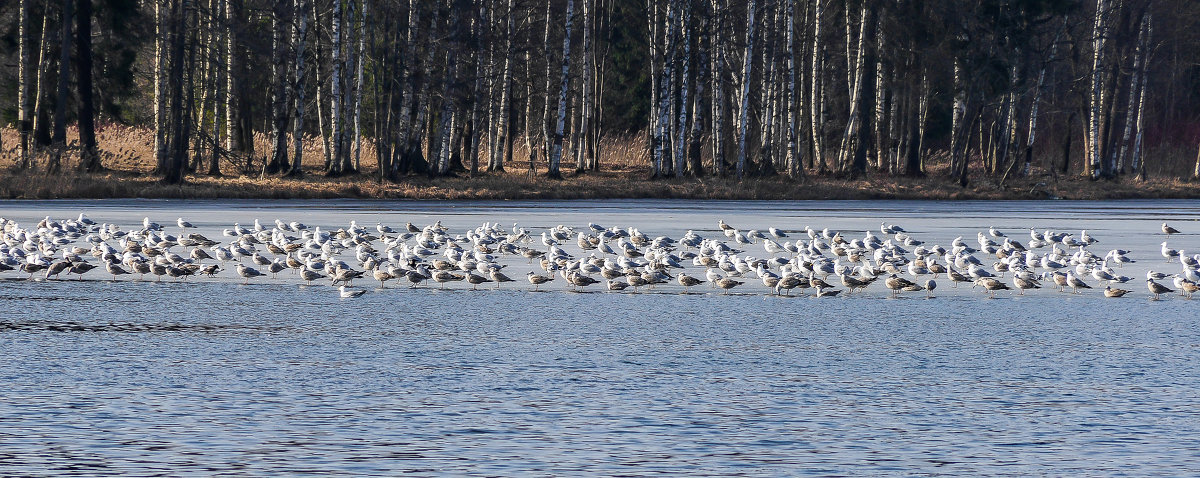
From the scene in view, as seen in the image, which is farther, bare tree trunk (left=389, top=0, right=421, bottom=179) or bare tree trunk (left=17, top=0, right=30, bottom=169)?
bare tree trunk (left=389, top=0, right=421, bottom=179)

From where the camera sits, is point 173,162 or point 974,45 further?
point 974,45

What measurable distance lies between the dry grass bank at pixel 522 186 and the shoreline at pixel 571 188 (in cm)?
3

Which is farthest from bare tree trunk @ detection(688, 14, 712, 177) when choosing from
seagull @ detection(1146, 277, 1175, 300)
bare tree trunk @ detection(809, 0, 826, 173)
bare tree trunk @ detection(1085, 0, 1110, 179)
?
seagull @ detection(1146, 277, 1175, 300)

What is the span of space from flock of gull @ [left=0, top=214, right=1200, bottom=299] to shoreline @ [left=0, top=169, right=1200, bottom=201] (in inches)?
564

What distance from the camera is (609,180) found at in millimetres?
40969

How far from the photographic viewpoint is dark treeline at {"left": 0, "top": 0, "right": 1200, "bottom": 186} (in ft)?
128

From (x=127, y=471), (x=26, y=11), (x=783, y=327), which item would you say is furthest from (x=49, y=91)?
(x=127, y=471)

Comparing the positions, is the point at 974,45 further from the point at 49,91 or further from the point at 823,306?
the point at 823,306

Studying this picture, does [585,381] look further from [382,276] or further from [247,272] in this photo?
[247,272]

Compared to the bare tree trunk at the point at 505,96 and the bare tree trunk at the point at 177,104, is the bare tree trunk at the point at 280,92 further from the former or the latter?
the bare tree trunk at the point at 505,96

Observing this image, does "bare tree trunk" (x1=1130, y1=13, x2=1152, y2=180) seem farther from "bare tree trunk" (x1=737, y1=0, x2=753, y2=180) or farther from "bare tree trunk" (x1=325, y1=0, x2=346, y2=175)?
"bare tree trunk" (x1=325, y1=0, x2=346, y2=175)

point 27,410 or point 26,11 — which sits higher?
point 26,11

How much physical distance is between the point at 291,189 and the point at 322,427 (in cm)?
2904

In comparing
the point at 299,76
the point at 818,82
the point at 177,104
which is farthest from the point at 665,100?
the point at 177,104
